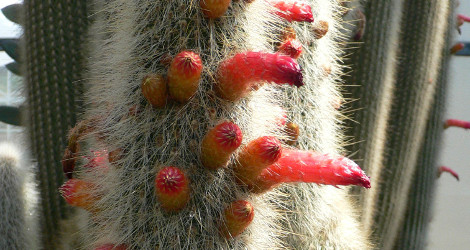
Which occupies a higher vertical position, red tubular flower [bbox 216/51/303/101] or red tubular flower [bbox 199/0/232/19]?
red tubular flower [bbox 199/0/232/19]

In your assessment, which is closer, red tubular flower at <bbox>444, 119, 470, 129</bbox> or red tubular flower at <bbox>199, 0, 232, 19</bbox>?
red tubular flower at <bbox>199, 0, 232, 19</bbox>

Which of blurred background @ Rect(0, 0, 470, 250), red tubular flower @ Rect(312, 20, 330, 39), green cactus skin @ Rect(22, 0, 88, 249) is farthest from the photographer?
blurred background @ Rect(0, 0, 470, 250)

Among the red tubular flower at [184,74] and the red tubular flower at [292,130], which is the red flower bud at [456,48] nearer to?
the red tubular flower at [292,130]

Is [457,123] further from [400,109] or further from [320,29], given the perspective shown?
[320,29]

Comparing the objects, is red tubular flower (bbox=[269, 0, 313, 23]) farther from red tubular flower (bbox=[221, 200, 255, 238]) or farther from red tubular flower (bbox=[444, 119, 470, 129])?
red tubular flower (bbox=[444, 119, 470, 129])

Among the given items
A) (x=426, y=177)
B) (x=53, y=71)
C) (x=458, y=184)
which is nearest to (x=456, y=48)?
(x=426, y=177)

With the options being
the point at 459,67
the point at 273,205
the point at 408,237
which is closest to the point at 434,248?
the point at 459,67

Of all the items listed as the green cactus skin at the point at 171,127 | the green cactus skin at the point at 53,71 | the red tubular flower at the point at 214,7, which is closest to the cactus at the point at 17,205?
the green cactus skin at the point at 53,71

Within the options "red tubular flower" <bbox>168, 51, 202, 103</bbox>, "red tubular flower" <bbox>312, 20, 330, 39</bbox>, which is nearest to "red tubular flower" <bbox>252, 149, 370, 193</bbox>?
"red tubular flower" <bbox>168, 51, 202, 103</bbox>
